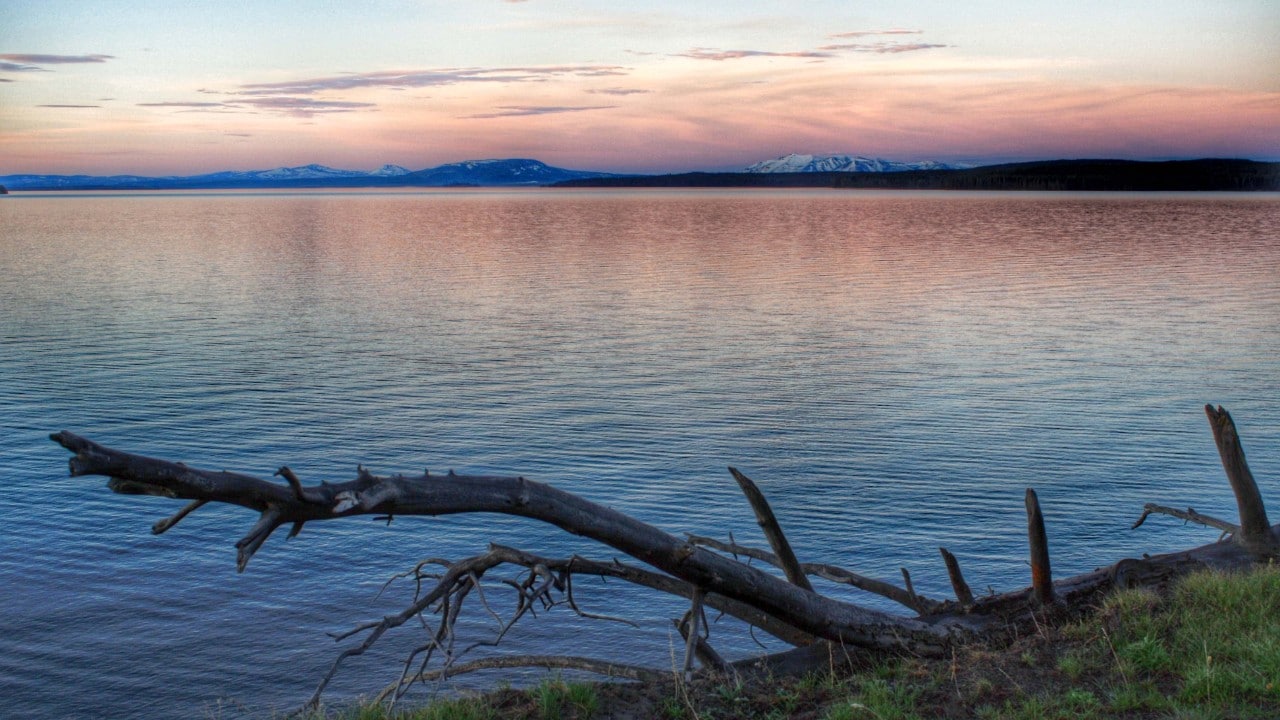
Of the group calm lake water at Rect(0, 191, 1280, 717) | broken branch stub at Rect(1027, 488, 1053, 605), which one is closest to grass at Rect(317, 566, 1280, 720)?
broken branch stub at Rect(1027, 488, 1053, 605)

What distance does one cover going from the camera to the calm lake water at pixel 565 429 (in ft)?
48.1

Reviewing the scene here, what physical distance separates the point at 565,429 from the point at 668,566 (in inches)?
632

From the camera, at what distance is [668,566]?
828cm

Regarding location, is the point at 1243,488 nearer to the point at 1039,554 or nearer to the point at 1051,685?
the point at 1039,554

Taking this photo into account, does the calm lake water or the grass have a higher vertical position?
the grass

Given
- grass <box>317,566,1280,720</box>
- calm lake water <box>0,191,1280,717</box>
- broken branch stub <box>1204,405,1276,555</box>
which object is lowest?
calm lake water <box>0,191,1280,717</box>

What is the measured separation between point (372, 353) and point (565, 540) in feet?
60.4

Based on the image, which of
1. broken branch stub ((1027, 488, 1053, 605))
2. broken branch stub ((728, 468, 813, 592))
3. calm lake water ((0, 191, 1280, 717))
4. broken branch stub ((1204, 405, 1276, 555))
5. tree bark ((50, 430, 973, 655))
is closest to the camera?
tree bark ((50, 430, 973, 655))

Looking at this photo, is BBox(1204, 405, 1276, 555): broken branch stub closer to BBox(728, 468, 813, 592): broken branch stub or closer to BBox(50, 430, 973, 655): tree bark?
BBox(50, 430, 973, 655): tree bark

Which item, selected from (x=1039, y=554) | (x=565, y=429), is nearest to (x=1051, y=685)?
(x=1039, y=554)

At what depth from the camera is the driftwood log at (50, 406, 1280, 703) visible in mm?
5988

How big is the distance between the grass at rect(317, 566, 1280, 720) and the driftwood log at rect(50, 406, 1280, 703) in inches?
14.7

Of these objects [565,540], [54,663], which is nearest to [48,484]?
[54,663]

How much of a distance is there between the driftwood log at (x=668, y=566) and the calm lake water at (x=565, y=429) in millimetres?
4125
